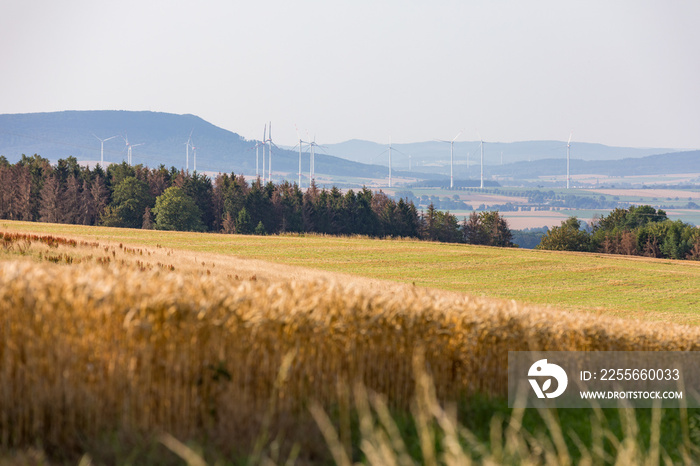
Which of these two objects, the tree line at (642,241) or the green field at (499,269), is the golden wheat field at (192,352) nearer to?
the green field at (499,269)

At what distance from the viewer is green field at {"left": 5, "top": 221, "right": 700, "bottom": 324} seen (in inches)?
1781

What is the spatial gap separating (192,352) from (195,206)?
130 metres

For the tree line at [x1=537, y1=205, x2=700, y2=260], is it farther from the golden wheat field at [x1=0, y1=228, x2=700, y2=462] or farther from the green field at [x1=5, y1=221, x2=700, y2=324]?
the golden wheat field at [x1=0, y1=228, x2=700, y2=462]

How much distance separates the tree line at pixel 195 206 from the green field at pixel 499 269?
59999 millimetres

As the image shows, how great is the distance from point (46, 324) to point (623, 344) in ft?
46.3

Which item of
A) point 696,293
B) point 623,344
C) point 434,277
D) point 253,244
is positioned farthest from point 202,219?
point 623,344

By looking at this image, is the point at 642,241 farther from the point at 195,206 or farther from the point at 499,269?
the point at 499,269

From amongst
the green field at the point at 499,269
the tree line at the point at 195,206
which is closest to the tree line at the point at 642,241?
the tree line at the point at 195,206

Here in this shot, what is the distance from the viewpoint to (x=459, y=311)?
14047mm

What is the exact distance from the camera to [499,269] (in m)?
60.8

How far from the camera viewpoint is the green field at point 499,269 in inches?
1781

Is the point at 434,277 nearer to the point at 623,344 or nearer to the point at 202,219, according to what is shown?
the point at 623,344

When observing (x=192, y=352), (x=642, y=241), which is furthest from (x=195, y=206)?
(x=192, y=352)

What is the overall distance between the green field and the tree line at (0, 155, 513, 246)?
197 feet
